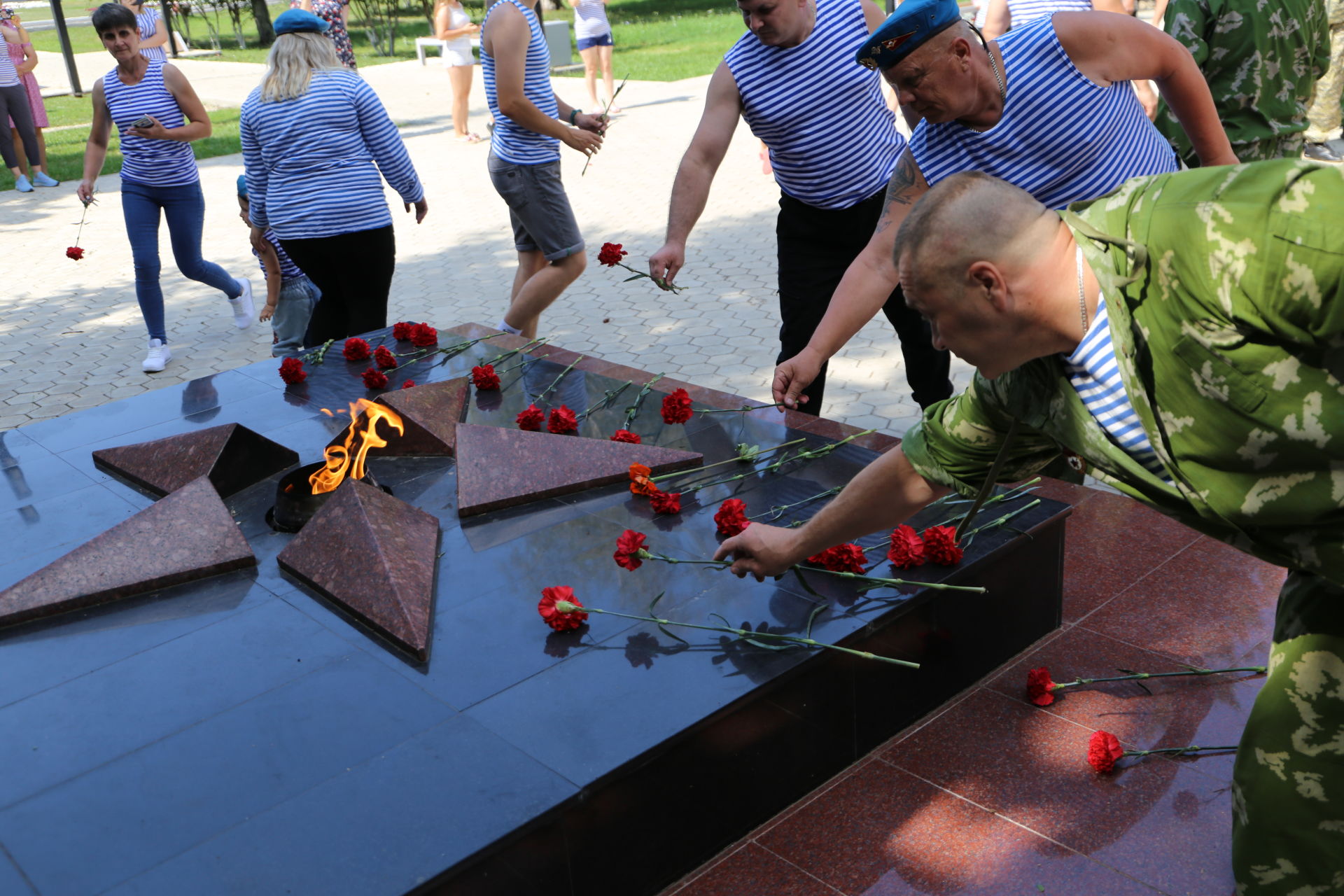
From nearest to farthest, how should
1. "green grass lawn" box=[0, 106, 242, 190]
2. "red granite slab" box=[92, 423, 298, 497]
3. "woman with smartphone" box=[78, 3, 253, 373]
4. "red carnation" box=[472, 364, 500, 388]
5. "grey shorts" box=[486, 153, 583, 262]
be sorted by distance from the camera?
"red granite slab" box=[92, 423, 298, 497] → "red carnation" box=[472, 364, 500, 388] → "grey shorts" box=[486, 153, 583, 262] → "woman with smartphone" box=[78, 3, 253, 373] → "green grass lawn" box=[0, 106, 242, 190]

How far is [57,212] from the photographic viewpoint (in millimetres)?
10867

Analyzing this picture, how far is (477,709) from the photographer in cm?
233

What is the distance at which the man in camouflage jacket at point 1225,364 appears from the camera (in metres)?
1.33

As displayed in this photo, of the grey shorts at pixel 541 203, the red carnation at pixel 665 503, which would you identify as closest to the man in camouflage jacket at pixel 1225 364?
the red carnation at pixel 665 503

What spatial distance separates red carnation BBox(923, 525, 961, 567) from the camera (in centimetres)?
265

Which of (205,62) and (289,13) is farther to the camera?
(205,62)

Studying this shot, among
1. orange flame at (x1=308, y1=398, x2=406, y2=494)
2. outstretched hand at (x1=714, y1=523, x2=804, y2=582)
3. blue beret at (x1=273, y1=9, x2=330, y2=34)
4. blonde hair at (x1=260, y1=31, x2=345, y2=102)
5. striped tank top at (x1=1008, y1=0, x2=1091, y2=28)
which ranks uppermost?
blue beret at (x1=273, y1=9, x2=330, y2=34)

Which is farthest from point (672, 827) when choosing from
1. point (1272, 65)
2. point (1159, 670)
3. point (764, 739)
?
point (1272, 65)

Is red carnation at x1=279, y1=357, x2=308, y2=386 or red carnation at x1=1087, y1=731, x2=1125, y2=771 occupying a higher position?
red carnation at x1=279, y1=357, x2=308, y2=386

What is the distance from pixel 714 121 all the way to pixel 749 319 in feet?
9.52

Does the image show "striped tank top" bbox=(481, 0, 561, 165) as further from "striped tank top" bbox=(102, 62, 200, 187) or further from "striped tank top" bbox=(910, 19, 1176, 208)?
"striped tank top" bbox=(910, 19, 1176, 208)

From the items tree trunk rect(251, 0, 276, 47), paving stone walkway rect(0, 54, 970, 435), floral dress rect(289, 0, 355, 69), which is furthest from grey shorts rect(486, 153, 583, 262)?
tree trunk rect(251, 0, 276, 47)

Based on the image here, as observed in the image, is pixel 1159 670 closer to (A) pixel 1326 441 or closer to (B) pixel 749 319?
(A) pixel 1326 441

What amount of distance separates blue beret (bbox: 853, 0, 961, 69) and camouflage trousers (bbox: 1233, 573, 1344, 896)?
1.40 meters
